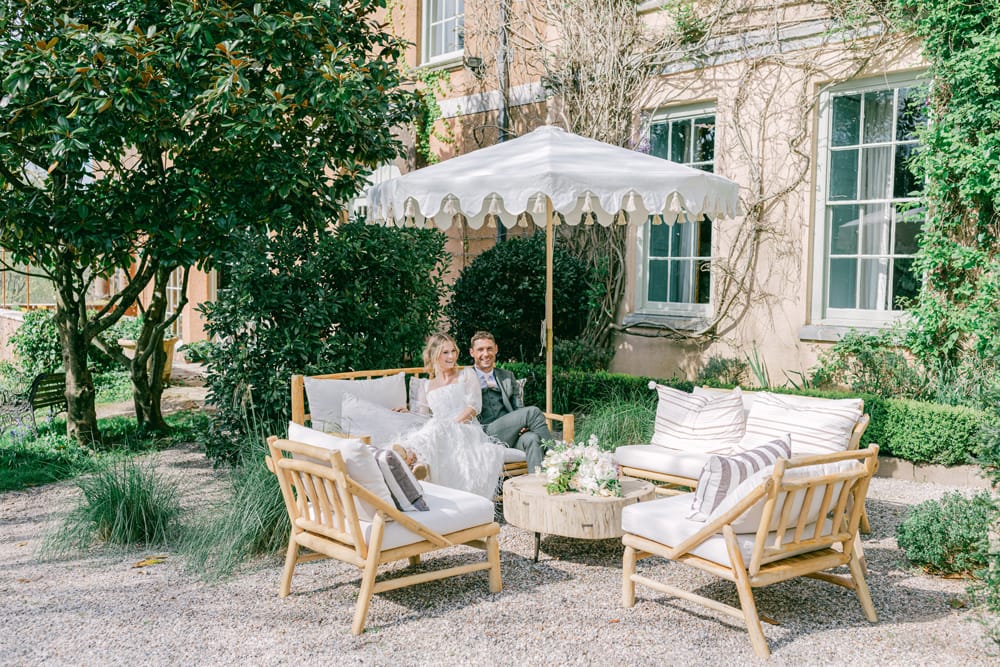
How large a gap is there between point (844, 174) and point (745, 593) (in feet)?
19.9

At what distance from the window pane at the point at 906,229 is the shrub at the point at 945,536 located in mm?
4012

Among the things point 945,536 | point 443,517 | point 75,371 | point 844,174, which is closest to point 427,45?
point 844,174

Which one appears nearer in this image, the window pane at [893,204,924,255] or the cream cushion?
the cream cushion

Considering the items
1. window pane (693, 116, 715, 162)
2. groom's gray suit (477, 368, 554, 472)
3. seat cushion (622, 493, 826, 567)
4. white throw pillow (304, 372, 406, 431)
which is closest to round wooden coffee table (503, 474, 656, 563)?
seat cushion (622, 493, 826, 567)

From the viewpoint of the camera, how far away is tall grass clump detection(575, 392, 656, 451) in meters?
6.77

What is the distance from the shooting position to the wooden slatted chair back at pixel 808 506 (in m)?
3.67

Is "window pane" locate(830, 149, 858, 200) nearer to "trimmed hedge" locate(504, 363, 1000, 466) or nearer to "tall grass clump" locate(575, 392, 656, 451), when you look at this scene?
"trimmed hedge" locate(504, 363, 1000, 466)

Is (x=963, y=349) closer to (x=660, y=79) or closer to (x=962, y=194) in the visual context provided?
(x=962, y=194)

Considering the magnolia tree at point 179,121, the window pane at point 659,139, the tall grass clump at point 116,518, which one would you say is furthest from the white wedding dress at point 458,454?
the window pane at point 659,139

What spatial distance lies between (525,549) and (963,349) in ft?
15.9

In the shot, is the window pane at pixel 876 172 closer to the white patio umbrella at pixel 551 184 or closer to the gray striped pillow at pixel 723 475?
the white patio umbrella at pixel 551 184

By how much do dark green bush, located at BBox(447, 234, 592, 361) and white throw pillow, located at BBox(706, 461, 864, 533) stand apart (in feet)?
A: 19.3

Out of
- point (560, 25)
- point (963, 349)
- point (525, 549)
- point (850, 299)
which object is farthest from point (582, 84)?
point (525, 549)

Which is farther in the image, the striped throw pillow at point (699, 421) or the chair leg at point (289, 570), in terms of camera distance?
the striped throw pillow at point (699, 421)
